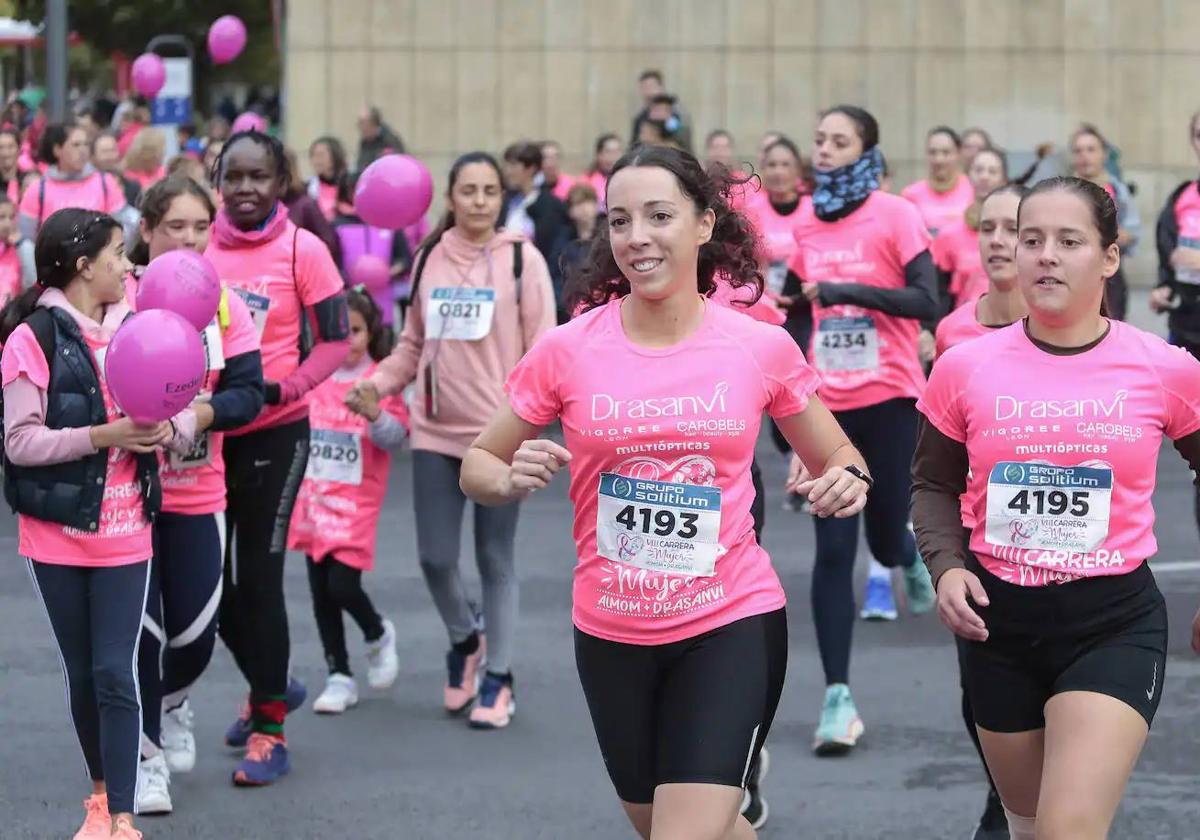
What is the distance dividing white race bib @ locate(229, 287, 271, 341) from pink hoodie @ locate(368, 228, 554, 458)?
614 mm

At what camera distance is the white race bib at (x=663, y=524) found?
4703 mm

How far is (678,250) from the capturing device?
→ 4.82 metres

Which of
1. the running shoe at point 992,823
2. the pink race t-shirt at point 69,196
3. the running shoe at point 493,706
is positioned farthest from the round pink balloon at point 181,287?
the pink race t-shirt at point 69,196

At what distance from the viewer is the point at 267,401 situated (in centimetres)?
704

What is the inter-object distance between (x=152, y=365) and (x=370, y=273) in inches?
268

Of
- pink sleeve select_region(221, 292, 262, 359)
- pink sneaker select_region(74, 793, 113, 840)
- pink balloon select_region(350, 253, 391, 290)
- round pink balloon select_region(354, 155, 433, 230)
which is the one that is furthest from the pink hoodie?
pink balloon select_region(350, 253, 391, 290)

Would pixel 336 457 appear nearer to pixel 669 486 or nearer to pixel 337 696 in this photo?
pixel 337 696

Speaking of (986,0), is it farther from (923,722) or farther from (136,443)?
(136,443)

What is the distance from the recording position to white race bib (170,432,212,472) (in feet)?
21.9

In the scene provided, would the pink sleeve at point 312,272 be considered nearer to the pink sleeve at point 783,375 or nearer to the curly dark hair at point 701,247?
the curly dark hair at point 701,247

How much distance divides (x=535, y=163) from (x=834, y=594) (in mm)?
10096

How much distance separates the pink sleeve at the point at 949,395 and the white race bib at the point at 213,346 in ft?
8.22

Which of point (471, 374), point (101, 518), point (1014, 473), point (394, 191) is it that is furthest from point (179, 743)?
point (1014, 473)

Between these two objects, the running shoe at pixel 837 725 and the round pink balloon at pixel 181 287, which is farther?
the running shoe at pixel 837 725
